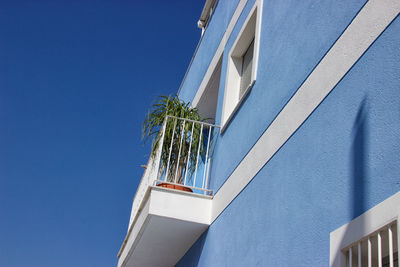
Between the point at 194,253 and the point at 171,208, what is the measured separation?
78 centimetres

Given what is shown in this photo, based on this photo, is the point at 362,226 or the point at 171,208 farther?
the point at 171,208

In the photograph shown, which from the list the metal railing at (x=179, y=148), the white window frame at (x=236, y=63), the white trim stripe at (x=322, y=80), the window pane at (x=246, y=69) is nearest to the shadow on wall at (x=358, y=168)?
the white trim stripe at (x=322, y=80)

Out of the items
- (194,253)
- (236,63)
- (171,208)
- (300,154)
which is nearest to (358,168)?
(300,154)

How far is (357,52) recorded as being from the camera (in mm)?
3262

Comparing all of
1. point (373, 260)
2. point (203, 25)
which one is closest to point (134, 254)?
point (373, 260)

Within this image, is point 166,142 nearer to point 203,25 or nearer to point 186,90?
point 186,90

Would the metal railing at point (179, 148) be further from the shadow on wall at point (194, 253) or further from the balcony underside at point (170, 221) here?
the shadow on wall at point (194, 253)

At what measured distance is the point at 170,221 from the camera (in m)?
5.82

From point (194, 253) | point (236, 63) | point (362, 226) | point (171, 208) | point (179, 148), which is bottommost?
point (362, 226)

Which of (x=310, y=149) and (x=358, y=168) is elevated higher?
(x=310, y=149)

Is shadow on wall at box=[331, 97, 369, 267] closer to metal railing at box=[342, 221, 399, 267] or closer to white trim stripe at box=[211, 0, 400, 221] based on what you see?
metal railing at box=[342, 221, 399, 267]

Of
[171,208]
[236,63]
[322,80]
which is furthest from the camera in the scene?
[236,63]

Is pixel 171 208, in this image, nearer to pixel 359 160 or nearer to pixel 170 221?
pixel 170 221

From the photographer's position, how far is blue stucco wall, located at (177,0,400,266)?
111 inches
